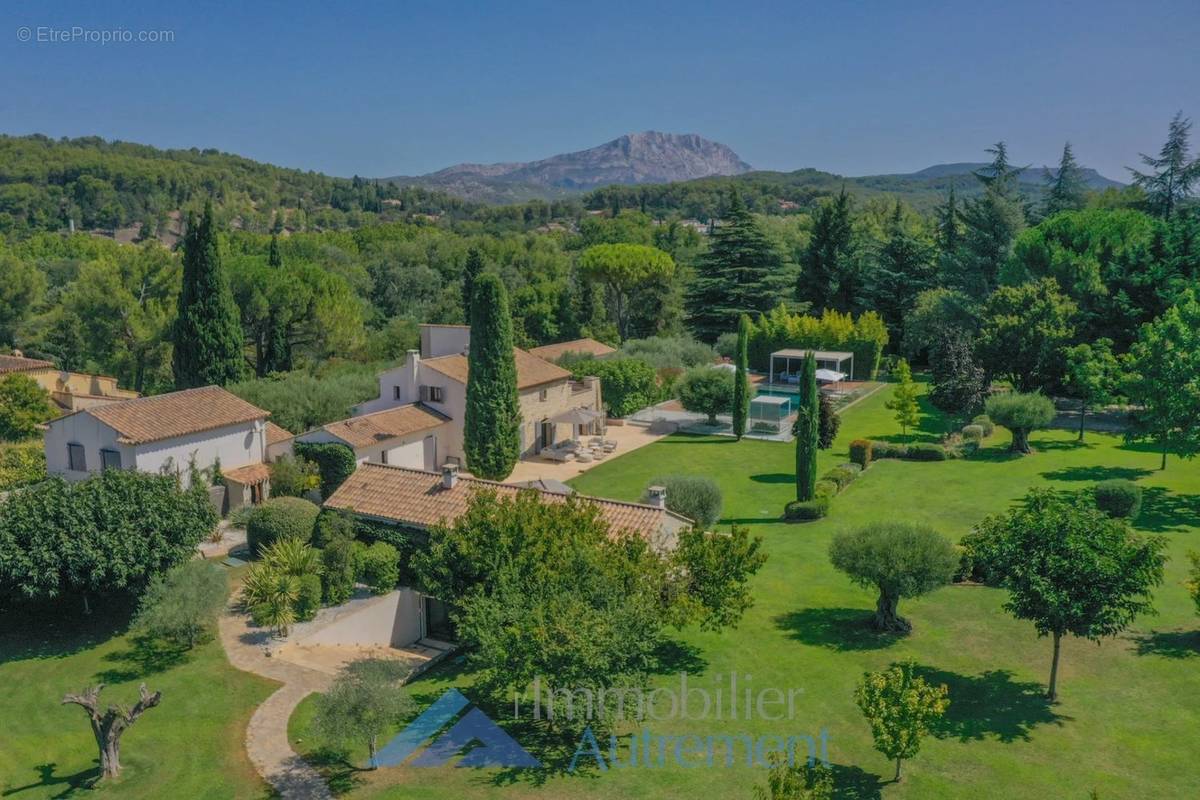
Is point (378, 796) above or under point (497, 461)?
under

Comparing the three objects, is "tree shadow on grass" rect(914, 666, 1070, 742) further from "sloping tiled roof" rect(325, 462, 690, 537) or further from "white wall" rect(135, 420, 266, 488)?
"white wall" rect(135, 420, 266, 488)

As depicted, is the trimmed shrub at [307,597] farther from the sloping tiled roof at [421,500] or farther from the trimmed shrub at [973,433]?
the trimmed shrub at [973,433]

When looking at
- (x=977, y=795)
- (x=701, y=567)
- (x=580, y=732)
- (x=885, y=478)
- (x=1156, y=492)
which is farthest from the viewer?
(x=885, y=478)

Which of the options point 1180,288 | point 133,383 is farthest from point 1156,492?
point 133,383

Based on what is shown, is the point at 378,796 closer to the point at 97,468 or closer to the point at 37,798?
the point at 37,798

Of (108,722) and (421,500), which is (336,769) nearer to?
(108,722)

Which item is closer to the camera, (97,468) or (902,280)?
(97,468)

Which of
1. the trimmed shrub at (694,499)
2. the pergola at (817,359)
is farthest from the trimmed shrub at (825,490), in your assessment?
the pergola at (817,359)

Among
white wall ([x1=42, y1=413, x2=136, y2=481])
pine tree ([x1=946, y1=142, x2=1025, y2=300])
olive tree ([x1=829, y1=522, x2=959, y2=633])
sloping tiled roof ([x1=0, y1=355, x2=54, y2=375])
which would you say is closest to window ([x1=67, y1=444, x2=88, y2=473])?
white wall ([x1=42, y1=413, x2=136, y2=481])

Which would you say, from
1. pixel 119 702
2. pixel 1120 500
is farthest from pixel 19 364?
pixel 1120 500
